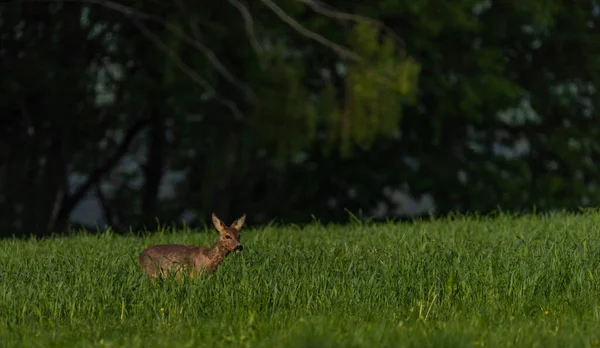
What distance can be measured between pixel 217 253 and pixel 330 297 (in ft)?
3.49

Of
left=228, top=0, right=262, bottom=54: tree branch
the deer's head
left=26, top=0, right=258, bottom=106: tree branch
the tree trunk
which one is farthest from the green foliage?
Answer: the deer's head

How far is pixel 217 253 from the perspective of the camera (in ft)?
30.8

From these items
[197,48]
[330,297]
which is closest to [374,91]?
[197,48]

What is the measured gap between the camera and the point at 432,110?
23.4m

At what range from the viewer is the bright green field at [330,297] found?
289 inches

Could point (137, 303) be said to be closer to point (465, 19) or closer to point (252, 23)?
point (252, 23)

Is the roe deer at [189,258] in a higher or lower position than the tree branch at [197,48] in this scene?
lower

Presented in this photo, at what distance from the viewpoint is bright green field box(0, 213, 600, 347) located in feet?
24.0

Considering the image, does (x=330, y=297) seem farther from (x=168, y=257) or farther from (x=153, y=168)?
(x=153, y=168)

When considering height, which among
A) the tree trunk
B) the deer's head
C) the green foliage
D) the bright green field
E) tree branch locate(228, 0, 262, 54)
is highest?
tree branch locate(228, 0, 262, 54)

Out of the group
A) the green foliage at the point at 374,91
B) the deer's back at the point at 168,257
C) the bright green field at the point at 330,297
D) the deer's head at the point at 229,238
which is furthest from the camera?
the green foliage at the point at 374,91

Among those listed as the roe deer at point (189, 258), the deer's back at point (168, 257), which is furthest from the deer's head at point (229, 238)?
the deer's back at point (168, 257)

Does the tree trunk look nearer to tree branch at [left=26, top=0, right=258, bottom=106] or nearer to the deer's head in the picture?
tree branch at [left=26, top=0, right=258, bottom=106]

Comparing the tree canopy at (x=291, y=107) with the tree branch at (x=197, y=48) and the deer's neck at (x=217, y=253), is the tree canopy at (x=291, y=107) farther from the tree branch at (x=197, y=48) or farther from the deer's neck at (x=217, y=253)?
the deer's neck at (x=217, y=253)
